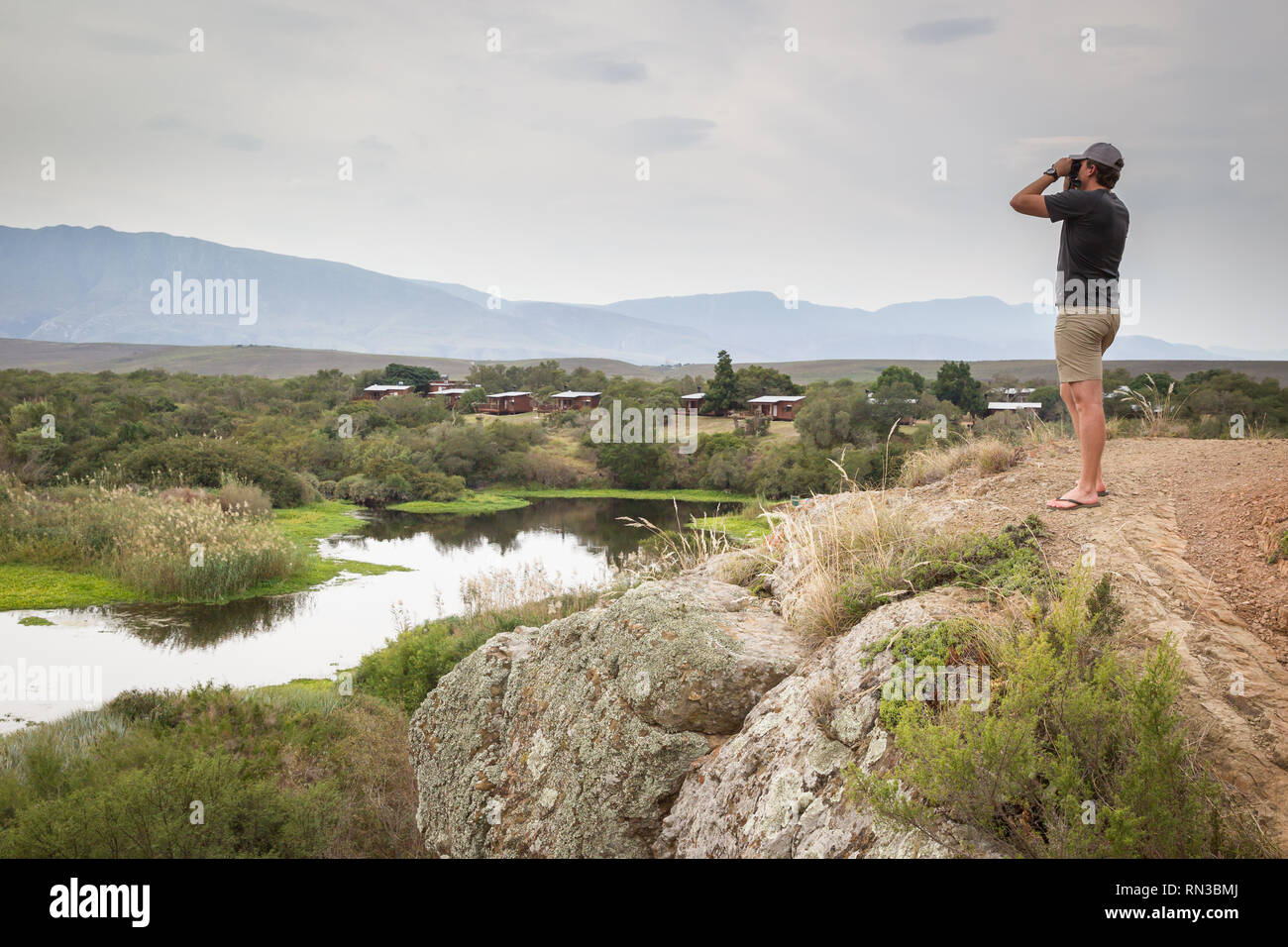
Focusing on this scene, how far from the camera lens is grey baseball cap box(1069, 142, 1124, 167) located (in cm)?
507

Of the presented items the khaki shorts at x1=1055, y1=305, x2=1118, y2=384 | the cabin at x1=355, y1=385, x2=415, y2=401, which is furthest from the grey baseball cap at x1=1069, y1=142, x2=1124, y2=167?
the cabin at x1=355, y1=385, x2=415, y2=401

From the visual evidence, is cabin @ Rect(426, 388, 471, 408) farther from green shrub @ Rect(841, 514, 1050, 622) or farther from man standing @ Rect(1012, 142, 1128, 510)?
green shrub @ Rect(841, 514, 1050, 622)

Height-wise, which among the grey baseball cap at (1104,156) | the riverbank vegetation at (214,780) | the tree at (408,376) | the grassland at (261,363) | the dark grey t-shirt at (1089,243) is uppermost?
the grassland at (261,363)

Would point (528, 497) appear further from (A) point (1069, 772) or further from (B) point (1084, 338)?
(A) point (1069, 772)

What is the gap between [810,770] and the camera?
3.24 meters

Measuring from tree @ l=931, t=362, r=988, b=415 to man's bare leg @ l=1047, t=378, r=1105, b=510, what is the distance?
1714 inches

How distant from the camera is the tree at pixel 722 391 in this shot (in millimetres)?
61906

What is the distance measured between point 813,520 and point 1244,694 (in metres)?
3.19

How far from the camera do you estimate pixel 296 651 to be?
17125mm

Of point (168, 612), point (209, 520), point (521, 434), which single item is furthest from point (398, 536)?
point (521, 434)

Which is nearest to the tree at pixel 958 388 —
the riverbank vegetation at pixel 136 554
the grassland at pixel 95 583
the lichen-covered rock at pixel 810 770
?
the grassland at pixel 95 583

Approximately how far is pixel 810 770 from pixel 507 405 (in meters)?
66.7

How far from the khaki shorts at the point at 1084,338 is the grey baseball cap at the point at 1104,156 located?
2.96 feet

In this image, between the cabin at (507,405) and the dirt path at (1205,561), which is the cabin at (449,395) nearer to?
the cabin at (507,405)
